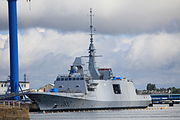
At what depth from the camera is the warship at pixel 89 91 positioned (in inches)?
4035

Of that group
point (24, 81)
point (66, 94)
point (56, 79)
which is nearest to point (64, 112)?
point (66, 94)

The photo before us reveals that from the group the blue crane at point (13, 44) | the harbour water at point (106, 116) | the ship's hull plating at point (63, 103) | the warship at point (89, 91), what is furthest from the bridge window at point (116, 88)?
the blue crane at point (13, 44)

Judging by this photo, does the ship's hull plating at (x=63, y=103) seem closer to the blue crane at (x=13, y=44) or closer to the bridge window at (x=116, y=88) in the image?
the bridge window at (x=116, y=88)

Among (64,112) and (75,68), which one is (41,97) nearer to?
(64,112)

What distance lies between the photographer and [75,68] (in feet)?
366

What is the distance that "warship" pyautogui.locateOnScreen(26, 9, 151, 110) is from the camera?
336 ft

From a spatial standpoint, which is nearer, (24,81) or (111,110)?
(111,110)

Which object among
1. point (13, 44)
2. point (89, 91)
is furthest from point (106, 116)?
point (13, 44)

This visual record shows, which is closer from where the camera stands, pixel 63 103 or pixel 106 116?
pixel 106 116

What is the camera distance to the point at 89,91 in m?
108

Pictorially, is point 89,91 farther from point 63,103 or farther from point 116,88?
point 116,88

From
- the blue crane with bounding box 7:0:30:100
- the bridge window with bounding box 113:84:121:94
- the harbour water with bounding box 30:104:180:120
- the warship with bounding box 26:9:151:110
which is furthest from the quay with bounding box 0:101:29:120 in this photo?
the bridge window with bounding box 113:84:121:94

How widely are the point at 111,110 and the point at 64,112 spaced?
14.0 m

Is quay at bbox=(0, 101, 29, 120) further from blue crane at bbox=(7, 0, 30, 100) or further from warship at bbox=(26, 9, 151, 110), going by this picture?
blue crane at bbox=(7, 0, 30, 100)
